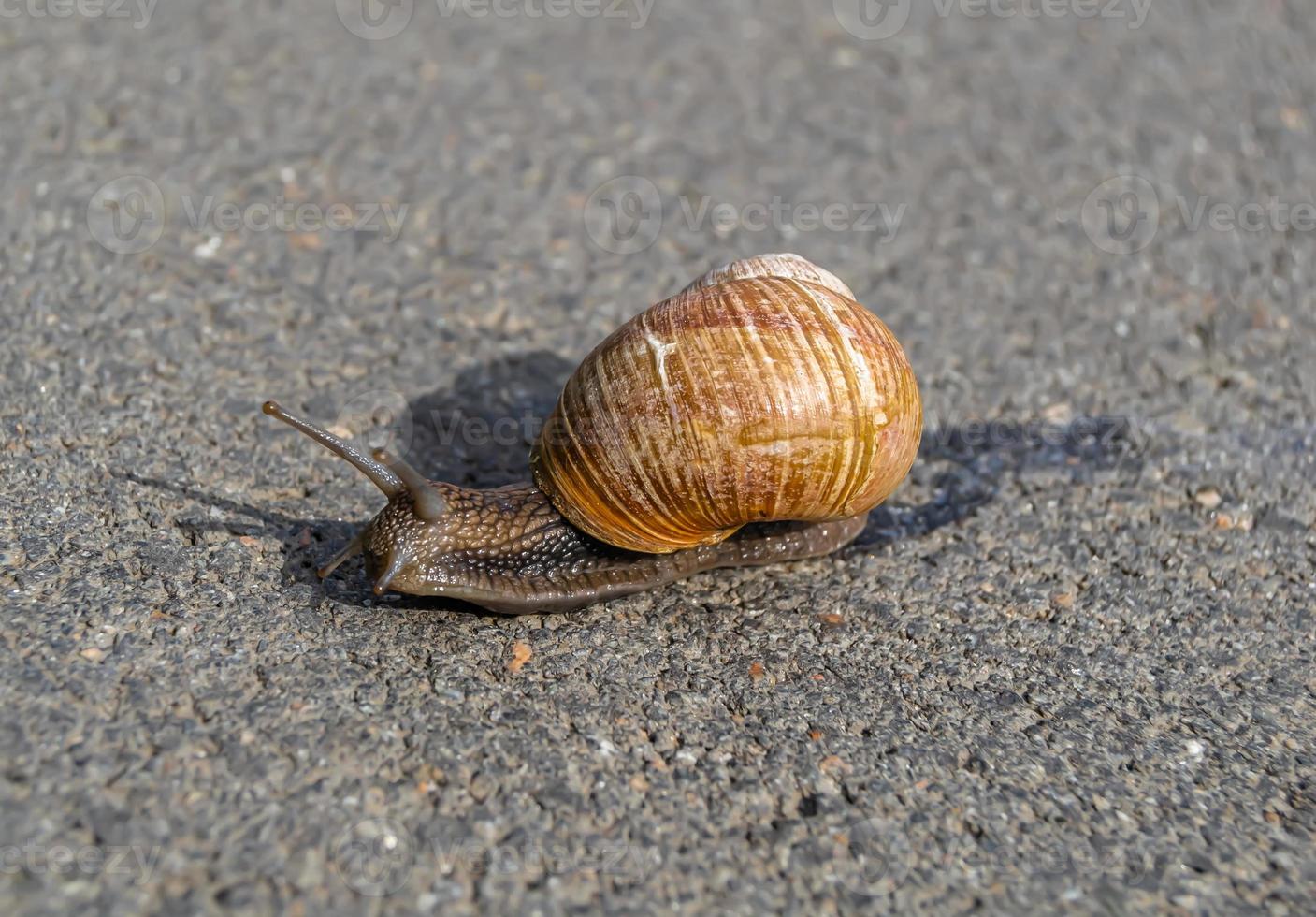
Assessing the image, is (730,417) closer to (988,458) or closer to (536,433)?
(536,433)

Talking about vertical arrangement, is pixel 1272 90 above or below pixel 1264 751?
above

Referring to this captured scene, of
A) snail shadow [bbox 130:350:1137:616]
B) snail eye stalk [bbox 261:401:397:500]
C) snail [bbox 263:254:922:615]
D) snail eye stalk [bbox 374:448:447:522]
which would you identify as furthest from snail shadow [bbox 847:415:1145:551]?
snail eye stalk [bbox 261:401:397:500]

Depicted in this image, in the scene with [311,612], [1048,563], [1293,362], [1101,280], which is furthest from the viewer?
[1101,280]

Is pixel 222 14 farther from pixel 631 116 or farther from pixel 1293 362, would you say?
pixel 1293 362

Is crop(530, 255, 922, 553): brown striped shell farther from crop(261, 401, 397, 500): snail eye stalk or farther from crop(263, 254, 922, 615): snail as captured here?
crop(261, 401, 397, 500): snail eye stalk

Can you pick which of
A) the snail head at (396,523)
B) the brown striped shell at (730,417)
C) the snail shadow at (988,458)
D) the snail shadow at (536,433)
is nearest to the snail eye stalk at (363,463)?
the snail head at (396,523)

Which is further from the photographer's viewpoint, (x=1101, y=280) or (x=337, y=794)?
(x=1101, y=280)

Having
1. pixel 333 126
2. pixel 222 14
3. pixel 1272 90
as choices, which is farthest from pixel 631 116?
pixel 1272 90

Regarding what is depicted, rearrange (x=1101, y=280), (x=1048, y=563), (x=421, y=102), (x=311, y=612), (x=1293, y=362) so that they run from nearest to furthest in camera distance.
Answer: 1. (x=311, y=612)
2. (x=1048, y=563)
3. (x=1293, y=362)
4. (x=1101, y=280)
5. (x=421, y=102)
